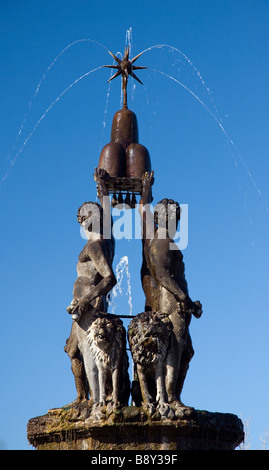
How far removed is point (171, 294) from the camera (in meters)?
18.6

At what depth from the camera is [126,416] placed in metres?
17.3

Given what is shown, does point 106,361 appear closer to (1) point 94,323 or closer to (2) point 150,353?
(1) point 94,323

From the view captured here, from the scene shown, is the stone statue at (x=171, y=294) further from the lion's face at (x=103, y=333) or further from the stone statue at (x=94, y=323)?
the lion's face at (x=103, y=333)

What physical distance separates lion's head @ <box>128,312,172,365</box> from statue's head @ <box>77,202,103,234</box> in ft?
7.45

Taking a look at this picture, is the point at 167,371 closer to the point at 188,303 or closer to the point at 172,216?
the point at 188,303

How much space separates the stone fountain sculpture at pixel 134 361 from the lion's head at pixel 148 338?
18 mm

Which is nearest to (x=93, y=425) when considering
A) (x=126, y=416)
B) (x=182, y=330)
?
(x=126, y=416)

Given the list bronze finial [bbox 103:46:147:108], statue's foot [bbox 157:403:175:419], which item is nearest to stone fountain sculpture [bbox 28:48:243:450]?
statue's foot [bbox 157:403:175:419]

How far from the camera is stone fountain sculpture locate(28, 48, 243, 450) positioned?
17328mm

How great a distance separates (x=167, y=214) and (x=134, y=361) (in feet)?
10.1

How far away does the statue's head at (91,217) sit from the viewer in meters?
19.6

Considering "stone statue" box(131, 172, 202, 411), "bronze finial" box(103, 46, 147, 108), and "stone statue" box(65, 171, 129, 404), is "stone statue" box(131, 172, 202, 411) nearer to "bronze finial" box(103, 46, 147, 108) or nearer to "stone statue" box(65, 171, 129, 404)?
"stone statue" box(65, 171, 129, 404)

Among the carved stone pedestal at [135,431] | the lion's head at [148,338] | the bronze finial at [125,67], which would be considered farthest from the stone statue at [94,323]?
the bronze finial at [125,67]

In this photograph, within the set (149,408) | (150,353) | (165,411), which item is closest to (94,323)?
(150,353)
